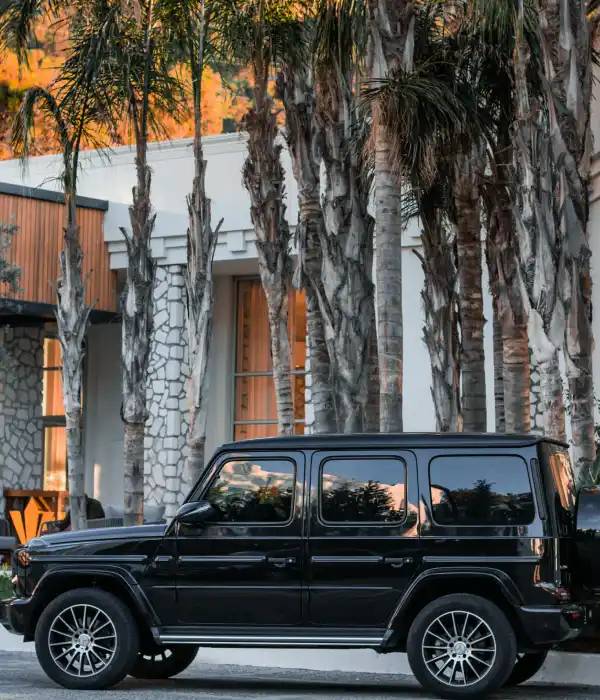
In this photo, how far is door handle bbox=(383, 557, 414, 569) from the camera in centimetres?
882

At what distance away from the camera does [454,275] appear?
16.4 meters

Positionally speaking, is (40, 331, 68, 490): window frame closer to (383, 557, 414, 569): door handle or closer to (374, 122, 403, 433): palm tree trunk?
(374, 122, 403, 433): palm tree trunk

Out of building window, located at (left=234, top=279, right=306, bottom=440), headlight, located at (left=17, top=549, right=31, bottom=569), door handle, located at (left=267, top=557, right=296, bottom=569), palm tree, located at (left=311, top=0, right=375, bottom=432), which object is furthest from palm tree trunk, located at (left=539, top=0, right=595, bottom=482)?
building window, located at (left=234, top=279, right=306, bottom=440)

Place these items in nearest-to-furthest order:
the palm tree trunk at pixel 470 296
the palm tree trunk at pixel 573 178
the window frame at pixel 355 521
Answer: the window frame at pixel 355 521, the palm tree trunk at pixel 573 178, the palm tree trunk at pixel 470 296

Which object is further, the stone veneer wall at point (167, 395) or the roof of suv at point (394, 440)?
the stone veneer wall at point (167, 395)

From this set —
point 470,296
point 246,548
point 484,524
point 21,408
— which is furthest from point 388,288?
point 21,408

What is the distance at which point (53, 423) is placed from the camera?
82.9 feet

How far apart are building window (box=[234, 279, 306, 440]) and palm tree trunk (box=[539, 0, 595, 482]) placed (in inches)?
483

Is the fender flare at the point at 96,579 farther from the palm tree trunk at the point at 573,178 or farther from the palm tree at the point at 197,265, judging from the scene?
the palm tree at the point at 197,265

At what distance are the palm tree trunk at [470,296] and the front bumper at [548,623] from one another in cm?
595

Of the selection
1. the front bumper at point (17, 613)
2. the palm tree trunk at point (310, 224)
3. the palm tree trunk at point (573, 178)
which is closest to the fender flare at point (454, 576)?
the front bumper at point (17, 613)

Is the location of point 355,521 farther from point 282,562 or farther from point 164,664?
point 164,664

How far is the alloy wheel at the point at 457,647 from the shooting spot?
8.66 m

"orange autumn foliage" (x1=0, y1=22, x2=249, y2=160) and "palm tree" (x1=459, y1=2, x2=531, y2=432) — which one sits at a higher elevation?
"orange autumn foliage" (x1=0, y1=22, x2=249, y2=160)
